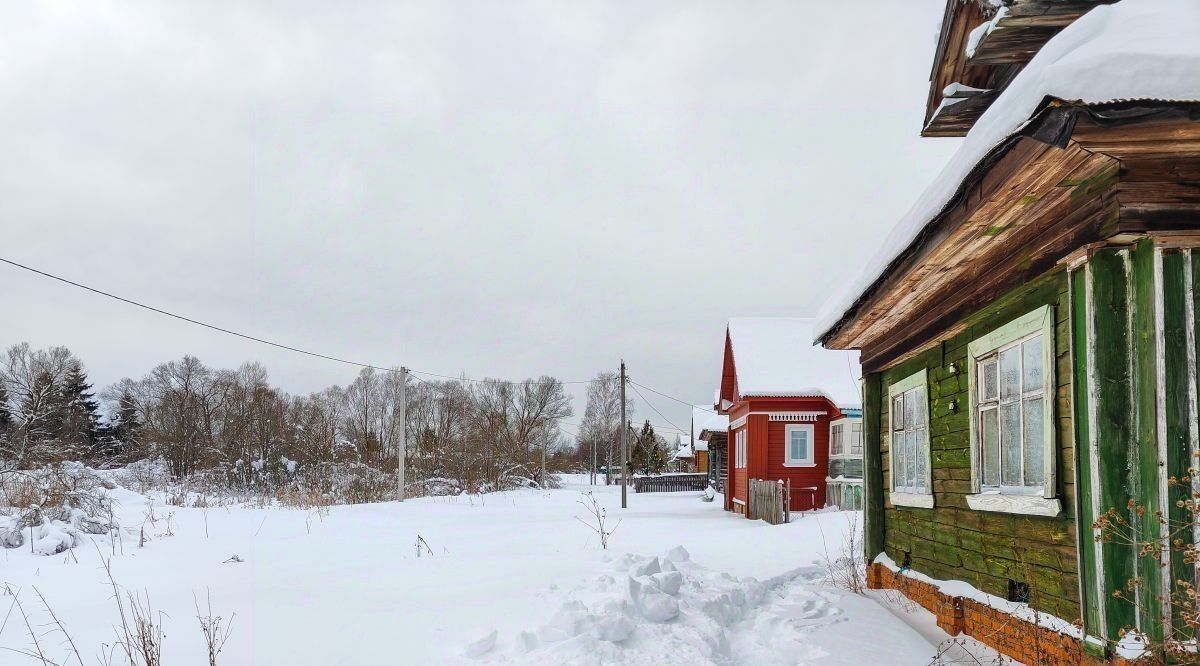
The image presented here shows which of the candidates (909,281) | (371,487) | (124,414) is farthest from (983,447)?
(124,414)

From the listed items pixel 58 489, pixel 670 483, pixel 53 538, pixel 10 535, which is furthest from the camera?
pixel 670 483

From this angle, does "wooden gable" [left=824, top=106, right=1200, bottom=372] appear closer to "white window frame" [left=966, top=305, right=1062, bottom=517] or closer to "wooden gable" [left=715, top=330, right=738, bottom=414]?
"white window frame" [left=966, top=305, right=1062, bottom=517]

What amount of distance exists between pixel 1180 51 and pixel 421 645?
5.62 metres

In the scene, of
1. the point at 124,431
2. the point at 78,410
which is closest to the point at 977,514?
the point at 78,410

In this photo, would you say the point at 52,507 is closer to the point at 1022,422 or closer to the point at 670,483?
the point at 1022,422

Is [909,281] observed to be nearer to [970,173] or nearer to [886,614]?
[970,173]

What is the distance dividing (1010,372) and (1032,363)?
402 millimetres

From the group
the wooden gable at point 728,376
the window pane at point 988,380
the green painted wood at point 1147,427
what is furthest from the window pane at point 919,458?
the wooden gable at point 728,376

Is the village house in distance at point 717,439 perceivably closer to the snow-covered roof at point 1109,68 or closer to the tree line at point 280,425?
the tree line at point 280,425

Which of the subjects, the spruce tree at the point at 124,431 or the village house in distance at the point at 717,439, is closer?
the village house in distance at the point at 717,439

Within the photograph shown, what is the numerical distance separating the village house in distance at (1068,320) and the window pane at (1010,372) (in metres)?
0.02

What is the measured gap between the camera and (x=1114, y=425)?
4.06m

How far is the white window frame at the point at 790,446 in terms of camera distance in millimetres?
21656

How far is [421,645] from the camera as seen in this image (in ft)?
19.1
